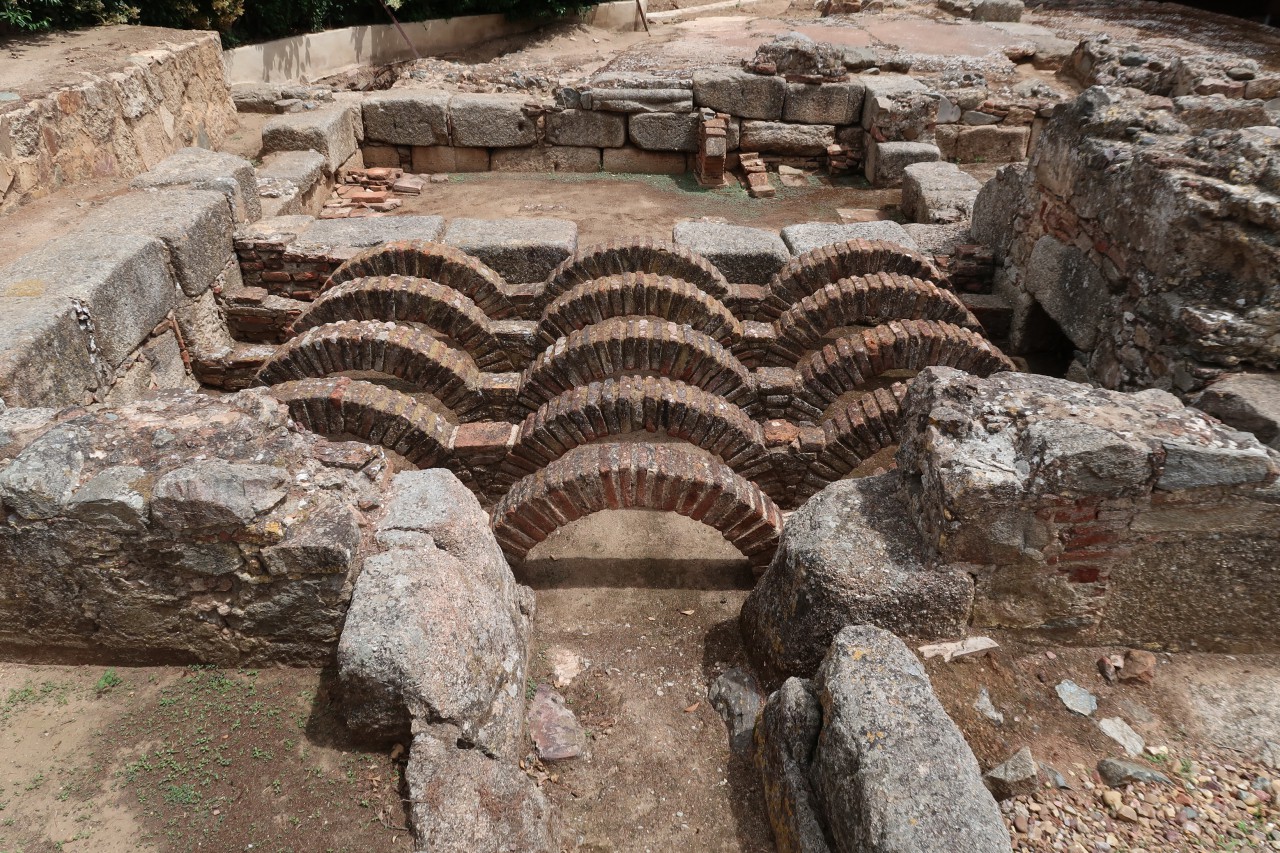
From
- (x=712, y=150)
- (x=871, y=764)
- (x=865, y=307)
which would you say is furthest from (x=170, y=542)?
(x=712, y=150)

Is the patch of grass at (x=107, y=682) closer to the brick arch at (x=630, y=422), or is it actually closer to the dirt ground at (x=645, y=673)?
the dirt ground at (x=645, y=673)

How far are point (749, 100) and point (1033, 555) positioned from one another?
7969 mm

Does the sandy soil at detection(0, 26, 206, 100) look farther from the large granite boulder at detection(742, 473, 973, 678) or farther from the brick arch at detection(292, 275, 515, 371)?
the large granite boulder at detection(742, 473, 973, 678)

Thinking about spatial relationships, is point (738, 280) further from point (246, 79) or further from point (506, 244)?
point (246, 79)

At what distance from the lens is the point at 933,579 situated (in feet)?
10.7

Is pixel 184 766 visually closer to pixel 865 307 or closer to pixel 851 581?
pixel 851 581

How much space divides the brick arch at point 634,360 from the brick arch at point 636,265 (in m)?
0.90

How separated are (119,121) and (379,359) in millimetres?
4408

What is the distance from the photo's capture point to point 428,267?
587 cm

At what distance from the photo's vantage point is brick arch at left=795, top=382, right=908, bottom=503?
477 centimetres

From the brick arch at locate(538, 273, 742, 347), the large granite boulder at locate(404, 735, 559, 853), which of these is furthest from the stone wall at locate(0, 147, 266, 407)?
the large granite boulder at locate(404, 735, 559, 853)

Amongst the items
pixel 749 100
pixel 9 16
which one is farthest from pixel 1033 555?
pixel 9 16

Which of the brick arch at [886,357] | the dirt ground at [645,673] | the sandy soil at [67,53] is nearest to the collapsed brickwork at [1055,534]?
the dirt ground at [645,673]

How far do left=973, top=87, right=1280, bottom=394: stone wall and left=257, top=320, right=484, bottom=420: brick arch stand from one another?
13.0ft
